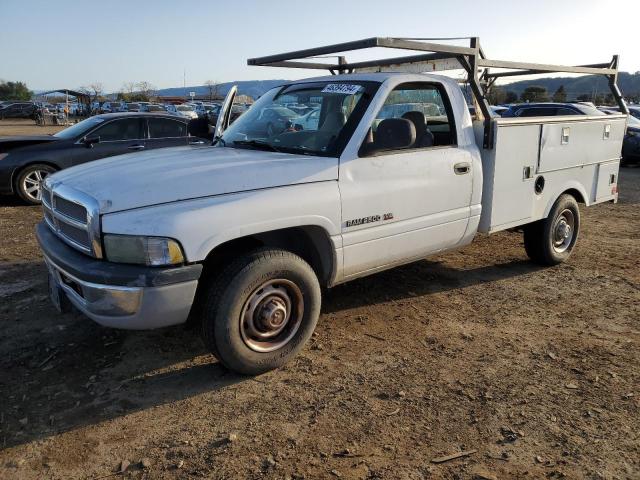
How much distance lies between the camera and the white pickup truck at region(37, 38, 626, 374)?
2.88 metres

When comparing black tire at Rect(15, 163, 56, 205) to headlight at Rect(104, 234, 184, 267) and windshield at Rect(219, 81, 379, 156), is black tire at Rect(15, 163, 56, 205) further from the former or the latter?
headlight at Rect(104, 234, 184, 267)

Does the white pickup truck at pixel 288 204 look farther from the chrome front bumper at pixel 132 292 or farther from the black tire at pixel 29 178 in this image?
the black tire at pixel 29 178

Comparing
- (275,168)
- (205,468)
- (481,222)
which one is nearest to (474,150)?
(481,222)

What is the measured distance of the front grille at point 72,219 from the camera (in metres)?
2.92

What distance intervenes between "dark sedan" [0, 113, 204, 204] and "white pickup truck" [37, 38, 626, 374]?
5.26 meters

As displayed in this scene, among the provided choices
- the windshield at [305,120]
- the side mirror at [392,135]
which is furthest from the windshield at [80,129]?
the side mirror at [392,135]

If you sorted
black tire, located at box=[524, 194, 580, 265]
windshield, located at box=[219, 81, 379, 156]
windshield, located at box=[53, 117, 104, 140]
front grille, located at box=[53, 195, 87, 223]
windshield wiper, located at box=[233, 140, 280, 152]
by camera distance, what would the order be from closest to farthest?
1. front grille, located at box=[53, 195, 87, 223]
2. windshield, located at box=[219, 81, 379, 156]
3. windshield wiper, located at box=[233, 140, 280, 152]
4. black tire, located at box=[524, 194, 580, 265]
5. windshield, located at box=[53, 117, 104, 140]

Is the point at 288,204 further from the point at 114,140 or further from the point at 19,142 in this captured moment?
the point at 19,142

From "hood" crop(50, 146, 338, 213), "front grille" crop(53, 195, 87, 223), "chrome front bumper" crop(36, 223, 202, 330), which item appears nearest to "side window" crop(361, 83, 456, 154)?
"hood" crop(50, 146, 338, 213)

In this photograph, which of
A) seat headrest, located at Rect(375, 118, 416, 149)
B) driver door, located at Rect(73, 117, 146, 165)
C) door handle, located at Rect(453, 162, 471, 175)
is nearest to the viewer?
seat headrest, located at Rect(375, 118, 416, 149)

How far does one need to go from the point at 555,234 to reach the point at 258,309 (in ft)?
12.4

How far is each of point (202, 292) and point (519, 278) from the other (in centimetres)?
346

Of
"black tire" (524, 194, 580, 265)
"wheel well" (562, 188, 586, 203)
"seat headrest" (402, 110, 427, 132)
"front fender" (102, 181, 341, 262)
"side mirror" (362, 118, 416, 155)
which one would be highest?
"seat headrest" (402, 110, 427, 132)

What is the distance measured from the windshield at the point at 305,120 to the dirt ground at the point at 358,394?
58.7 inches
